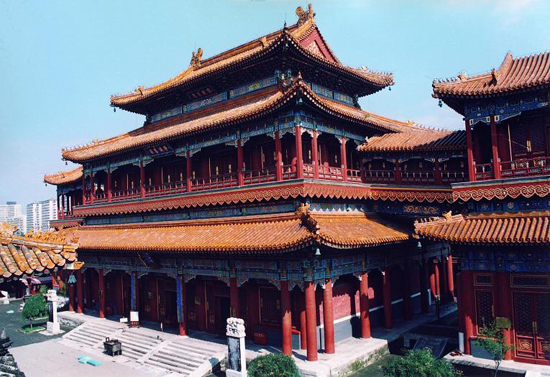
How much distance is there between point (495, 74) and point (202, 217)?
45.3ft

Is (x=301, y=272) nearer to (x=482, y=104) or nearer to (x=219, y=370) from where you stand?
(x=219, y=370)

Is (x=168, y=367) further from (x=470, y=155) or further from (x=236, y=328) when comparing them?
(x=470, y=155)

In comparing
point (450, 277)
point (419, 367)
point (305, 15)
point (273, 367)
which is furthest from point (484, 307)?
point (305, 15)

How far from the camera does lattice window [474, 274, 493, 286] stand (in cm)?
1601

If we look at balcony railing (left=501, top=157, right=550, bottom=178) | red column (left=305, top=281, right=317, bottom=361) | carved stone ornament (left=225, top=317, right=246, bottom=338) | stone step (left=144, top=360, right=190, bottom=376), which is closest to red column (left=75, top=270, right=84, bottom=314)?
stone step (left=144, top=360, right=190, bottom=376)

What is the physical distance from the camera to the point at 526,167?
53.3 feet

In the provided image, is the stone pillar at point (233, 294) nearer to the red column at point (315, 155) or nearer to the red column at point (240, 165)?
the red column at point (240, 165)

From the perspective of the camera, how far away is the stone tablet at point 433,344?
18.0 m

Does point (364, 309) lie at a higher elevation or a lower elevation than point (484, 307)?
lower

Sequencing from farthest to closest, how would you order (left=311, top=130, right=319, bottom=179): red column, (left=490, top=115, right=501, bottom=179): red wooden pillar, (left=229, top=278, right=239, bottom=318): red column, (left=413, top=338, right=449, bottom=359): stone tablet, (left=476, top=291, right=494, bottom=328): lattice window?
(left=229, top=278, right=239, bottom=318): red column < (left=311, top=130, right=319, bottom=179): red column < (left=413, top=338, right=449, bottom=359): stone tablet < (left=490, top=115, right=501, bottom=179): red wooden pillar < (left=476, top=291, right=494, bottom=328): lattice window

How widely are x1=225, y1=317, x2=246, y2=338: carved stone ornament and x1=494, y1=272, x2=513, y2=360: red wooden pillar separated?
8.86 metres

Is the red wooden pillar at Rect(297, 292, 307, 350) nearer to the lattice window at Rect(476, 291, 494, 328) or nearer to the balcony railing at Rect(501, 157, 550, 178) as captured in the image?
the lattice window at Rect(476, 291, 494, 328)

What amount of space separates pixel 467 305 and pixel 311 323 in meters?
5.55

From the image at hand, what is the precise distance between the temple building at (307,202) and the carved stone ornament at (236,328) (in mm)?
1764
